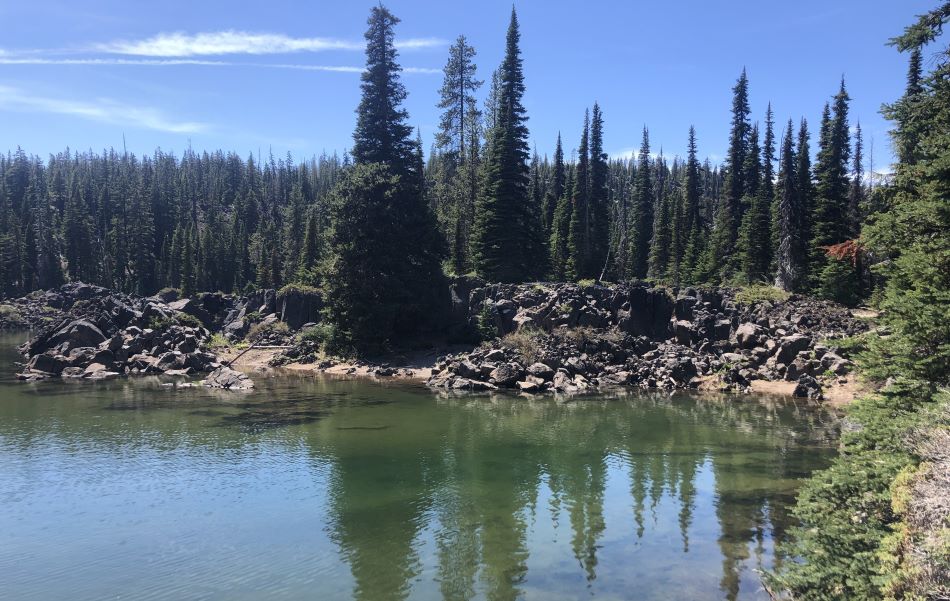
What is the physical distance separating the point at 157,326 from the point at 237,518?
4100 centimetres

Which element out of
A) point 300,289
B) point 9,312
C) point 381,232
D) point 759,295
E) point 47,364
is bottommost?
point 47,364

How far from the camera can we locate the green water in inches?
506

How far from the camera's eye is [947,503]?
7.66 m

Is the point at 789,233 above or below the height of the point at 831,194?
below

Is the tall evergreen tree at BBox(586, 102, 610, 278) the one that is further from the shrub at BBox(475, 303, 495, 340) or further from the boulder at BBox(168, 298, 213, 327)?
the boulder at BBox(168, 298, 213, 327)

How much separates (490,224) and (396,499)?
3884 centimetres

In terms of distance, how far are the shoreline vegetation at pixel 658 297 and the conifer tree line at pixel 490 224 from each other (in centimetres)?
27

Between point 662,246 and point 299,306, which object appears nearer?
point 299,306

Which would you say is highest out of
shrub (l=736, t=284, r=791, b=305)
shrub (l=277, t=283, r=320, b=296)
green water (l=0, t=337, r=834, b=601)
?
shrub (l=277, t=283, r=320, b=296)

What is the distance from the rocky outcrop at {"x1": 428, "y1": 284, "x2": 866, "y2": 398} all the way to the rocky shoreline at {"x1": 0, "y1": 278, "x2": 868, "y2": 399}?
8cm

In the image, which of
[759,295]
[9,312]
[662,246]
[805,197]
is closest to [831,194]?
[805,197]

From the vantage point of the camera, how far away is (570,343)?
42.0 meters

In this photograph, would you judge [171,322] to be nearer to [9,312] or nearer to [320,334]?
[320,334]

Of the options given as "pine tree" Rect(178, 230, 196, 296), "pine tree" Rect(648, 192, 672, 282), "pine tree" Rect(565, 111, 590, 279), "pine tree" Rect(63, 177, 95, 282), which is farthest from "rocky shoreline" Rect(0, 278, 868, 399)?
"pine tree" Rect(63, 177, 95, 282)
